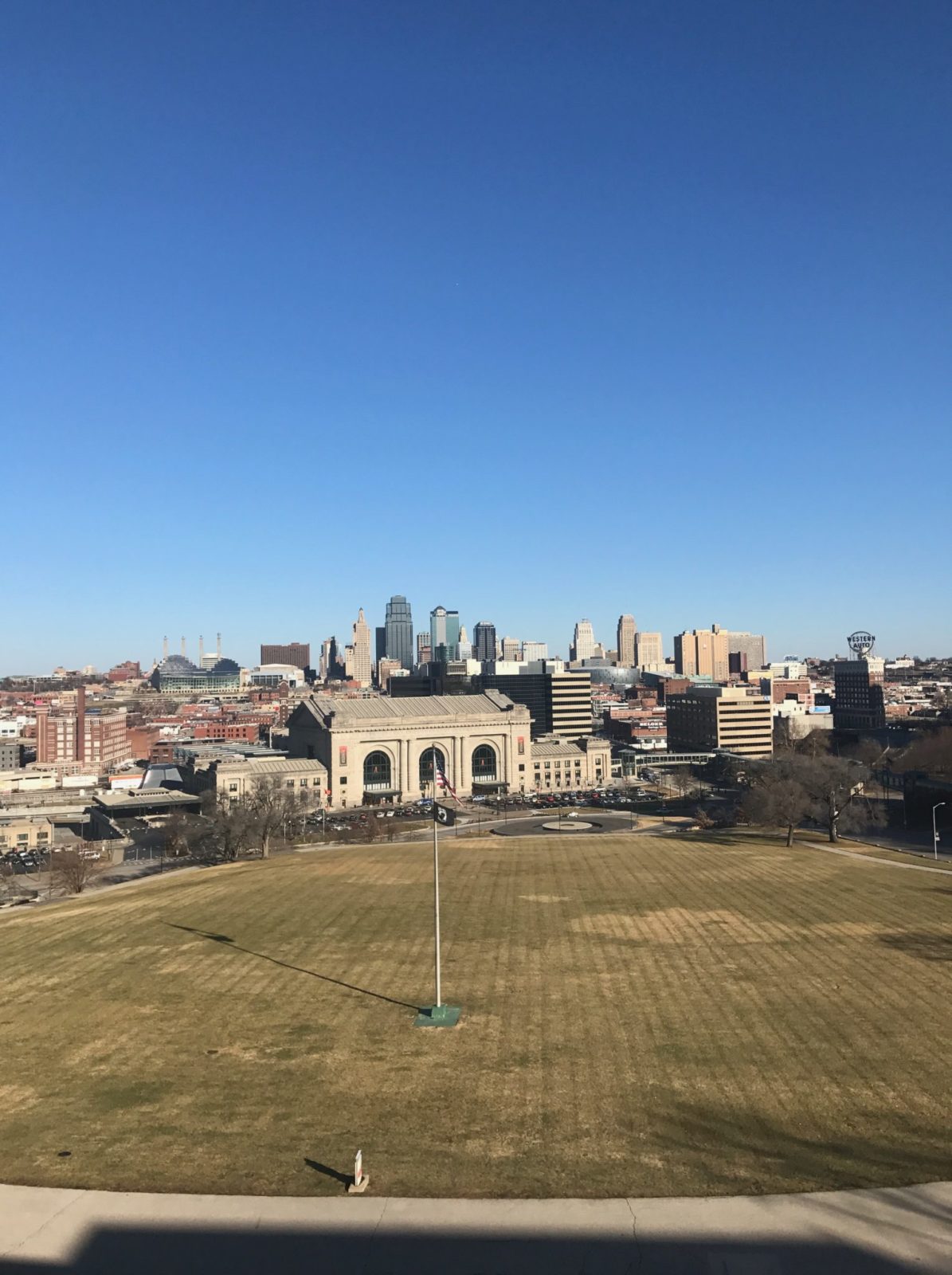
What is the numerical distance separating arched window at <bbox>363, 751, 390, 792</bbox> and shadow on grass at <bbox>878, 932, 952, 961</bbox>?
326ft

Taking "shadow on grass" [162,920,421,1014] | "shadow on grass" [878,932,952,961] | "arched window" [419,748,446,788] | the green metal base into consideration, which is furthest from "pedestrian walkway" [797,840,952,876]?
"arched window" [419,748,446,788]

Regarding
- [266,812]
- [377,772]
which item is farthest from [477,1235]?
[377,772]

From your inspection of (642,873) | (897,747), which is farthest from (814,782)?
(897,747)

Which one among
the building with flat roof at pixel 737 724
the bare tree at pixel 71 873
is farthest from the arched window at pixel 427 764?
the building with flat roof at pixel 737 724

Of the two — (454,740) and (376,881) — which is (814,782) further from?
(454,740)

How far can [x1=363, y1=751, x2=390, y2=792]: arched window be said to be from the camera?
14125 centimetres

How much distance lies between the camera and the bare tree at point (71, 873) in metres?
75.4

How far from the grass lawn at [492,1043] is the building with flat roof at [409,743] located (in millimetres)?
77889

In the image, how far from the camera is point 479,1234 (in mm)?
21641

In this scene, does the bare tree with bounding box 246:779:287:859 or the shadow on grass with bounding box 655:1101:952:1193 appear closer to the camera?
the shadow on grass with bounding box 655:1101:952:1193

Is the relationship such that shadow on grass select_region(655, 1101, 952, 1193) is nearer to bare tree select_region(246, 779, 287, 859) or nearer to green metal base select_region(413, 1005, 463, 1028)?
green metal base select_region(413, 1005, 463, 1028)

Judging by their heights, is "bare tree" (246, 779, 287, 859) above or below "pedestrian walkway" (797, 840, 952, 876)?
above

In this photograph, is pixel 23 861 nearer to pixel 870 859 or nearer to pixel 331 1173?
pixel 870 859

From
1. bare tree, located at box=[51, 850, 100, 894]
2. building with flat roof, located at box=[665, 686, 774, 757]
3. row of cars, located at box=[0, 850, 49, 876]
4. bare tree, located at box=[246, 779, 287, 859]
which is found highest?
building with flat roof, located at box=[665, 686, 774, 757]
